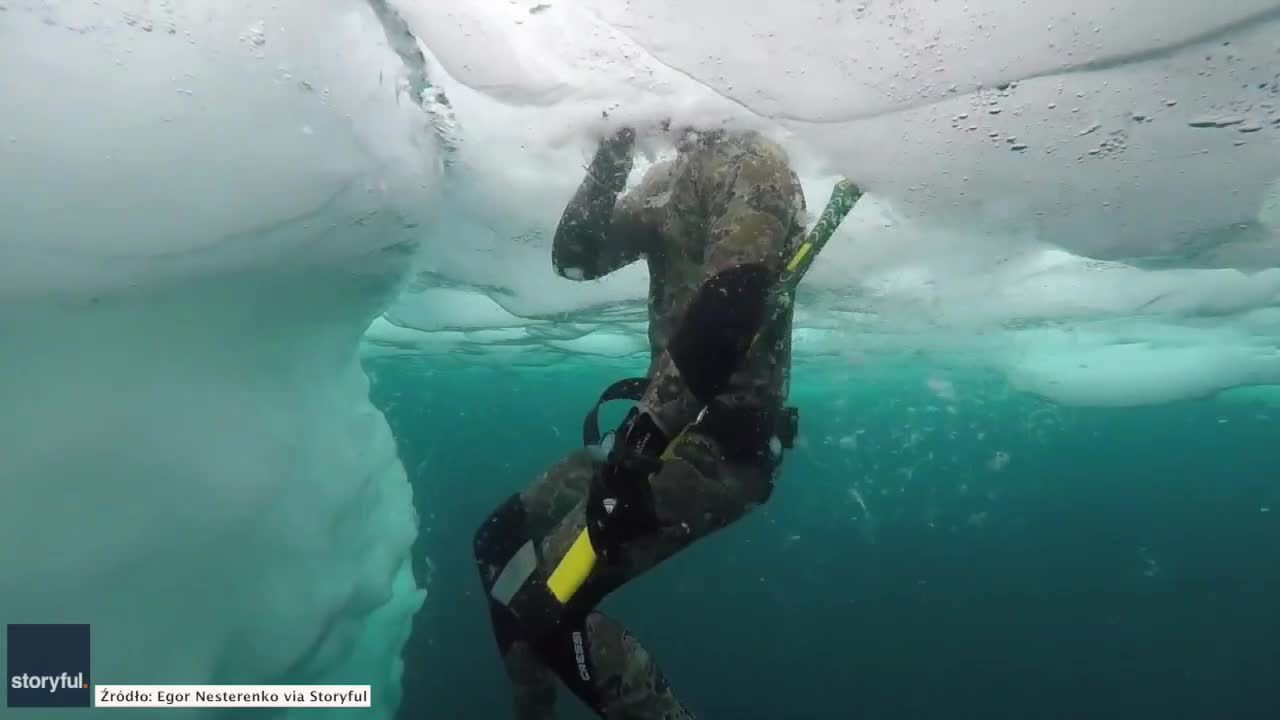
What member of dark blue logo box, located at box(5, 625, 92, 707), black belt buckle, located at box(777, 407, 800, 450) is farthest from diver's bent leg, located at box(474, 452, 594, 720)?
dark blue logo box, located at box(5, 625, 92, 707)

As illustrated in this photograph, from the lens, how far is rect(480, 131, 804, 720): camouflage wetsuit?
10.8 feet

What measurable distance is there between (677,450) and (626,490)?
0.56 metres

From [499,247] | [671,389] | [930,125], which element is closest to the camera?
[671,389]

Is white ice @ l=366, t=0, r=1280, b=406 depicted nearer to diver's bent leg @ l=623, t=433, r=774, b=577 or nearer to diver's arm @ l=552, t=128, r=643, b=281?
diver's arm @ l=552, t=128, r=643, b=281

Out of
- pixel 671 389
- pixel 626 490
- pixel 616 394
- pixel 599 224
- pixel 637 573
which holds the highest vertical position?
pixel 599 224

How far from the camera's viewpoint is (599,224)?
455 centimetres

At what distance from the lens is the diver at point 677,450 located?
9.95ft

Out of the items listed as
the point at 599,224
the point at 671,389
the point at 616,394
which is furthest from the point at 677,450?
the point at 599,224

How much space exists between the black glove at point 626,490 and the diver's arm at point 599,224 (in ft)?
5.87

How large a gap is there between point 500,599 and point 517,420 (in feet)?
188

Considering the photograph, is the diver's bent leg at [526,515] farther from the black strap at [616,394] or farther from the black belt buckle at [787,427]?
the black belt buckle at [787,427]

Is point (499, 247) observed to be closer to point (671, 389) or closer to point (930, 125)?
point (930, 125)

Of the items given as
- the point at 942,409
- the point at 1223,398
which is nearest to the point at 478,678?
the point at 942,409

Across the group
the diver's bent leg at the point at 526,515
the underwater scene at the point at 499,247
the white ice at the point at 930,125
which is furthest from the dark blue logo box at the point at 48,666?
the white ice at the point at 930,125
